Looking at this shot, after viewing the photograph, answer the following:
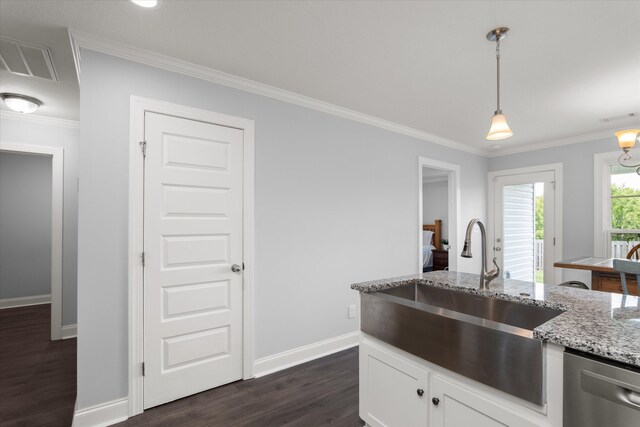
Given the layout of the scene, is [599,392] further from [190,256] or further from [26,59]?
[26,59]

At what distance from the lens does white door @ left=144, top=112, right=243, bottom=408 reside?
2256 mm

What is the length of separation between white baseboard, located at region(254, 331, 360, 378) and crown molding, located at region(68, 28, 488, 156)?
2394mm

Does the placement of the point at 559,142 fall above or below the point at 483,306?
above

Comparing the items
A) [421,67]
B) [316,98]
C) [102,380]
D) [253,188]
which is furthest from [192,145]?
[421,67]

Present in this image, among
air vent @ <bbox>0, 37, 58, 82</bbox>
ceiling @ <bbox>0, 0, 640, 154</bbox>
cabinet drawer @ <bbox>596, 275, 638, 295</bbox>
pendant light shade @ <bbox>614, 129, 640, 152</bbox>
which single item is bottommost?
cabinet drawer @ <bbox>596, 275, 638, 295</bbox>

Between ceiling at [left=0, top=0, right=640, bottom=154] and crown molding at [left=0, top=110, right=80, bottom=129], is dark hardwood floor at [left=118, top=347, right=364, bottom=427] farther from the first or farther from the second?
crown molding at [left=0, top=110, right=80, bottom=129]

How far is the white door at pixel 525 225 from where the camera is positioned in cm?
469

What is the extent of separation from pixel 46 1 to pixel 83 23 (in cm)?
20

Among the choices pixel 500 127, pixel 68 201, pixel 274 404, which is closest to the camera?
pixel 500 127

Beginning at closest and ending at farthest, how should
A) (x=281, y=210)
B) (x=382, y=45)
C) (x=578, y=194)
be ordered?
(x=382, y=45) → (x=281, y=210) → (x=578, y=194)

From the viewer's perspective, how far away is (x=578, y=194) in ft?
14.3

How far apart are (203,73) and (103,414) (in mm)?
2554

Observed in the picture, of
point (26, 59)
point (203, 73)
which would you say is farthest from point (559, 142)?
point (26, 59)

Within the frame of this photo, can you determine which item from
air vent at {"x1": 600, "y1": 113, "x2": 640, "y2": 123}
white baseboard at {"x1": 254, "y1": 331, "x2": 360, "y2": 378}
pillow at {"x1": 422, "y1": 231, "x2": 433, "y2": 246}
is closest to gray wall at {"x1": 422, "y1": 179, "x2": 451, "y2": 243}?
pillow at {"x1": 422, "y1": 231, "x2": 433, "y2": 246}
